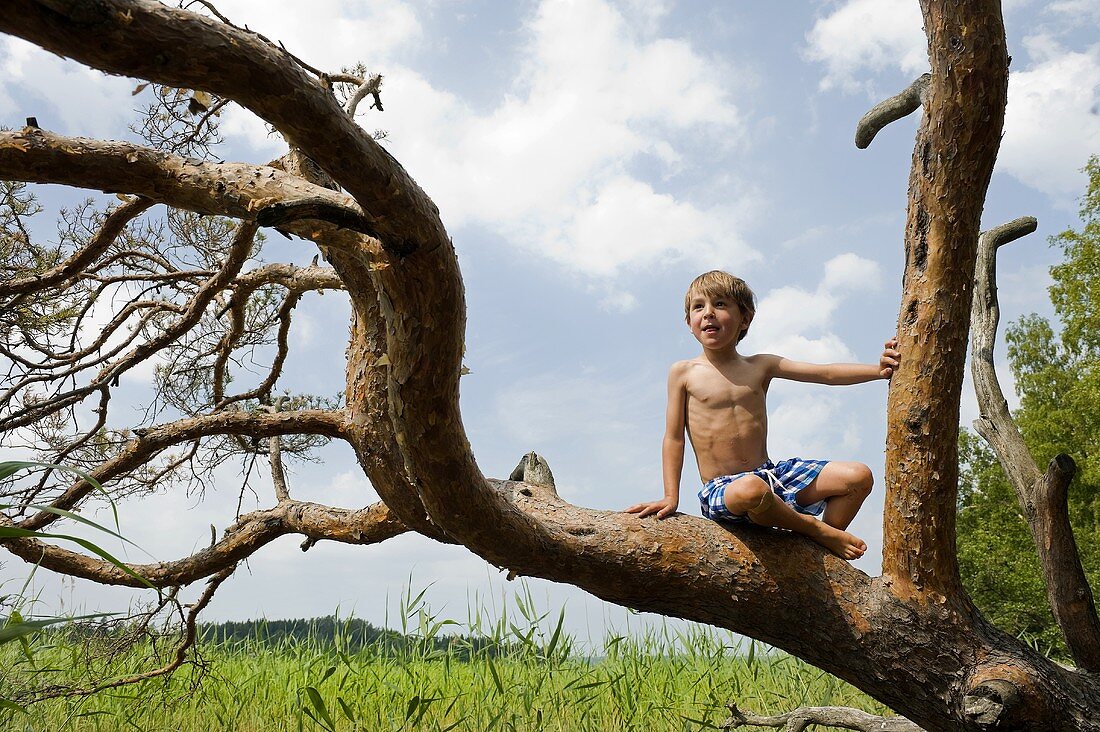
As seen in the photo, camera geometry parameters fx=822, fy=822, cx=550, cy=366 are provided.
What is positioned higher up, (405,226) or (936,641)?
(405,226)

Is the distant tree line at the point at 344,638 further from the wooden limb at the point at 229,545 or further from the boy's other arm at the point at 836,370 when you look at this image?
the boy's other arm at the point at 836,370

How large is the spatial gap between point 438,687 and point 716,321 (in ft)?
10.5

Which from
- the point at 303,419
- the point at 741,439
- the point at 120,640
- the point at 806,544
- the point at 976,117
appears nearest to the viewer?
the point at 976,117

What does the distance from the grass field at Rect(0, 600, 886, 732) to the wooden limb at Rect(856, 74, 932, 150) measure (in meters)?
2.85

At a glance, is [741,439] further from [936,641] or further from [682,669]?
[682,669]

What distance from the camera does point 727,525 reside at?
2.73 metres

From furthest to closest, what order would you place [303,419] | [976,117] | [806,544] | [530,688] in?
[530,688] → [303,419] → [806,544] → [976,117]

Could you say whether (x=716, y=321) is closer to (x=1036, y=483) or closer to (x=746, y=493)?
(x=746, y=493)

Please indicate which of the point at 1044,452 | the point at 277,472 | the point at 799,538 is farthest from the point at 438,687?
the point at 1044,452

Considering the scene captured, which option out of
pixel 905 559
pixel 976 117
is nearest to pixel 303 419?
pixel 905 559

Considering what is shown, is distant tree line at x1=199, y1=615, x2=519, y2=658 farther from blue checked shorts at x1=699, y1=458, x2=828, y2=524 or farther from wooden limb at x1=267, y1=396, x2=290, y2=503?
blue checked shorts at x1=699, y1=458, x2=828, y2=524

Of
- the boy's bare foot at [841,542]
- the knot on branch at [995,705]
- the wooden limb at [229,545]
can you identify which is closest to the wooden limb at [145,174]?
the wooden limb at [229,545]

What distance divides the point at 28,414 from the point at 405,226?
3.97 metres

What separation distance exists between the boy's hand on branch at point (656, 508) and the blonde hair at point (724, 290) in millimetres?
812
